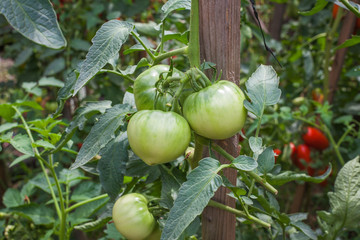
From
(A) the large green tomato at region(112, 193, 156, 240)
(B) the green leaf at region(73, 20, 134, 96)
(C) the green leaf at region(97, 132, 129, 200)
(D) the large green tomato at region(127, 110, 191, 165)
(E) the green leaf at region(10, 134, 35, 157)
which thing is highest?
(B) the green leaf at region(73, 20, 134, 96)

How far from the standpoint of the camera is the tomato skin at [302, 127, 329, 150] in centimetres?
154

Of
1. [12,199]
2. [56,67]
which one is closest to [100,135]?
[12,199]

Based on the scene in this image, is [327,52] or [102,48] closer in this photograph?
[102,48]

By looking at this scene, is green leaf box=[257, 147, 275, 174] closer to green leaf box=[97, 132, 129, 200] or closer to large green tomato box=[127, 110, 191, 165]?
large green tomato box=[127, 110, 191, 165]

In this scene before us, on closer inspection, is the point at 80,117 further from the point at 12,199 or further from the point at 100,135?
the point at 12,199

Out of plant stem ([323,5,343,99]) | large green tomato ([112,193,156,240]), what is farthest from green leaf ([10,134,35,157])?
plant stem ([323,5,343,99])

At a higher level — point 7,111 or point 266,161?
point 266,161

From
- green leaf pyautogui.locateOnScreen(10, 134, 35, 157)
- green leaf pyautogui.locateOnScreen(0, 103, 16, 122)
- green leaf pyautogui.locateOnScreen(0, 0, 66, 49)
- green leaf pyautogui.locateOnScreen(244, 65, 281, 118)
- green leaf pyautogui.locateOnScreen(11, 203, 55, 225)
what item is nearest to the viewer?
green leaf pyautogui.locateOnScreen(0, 0, 66, 49)

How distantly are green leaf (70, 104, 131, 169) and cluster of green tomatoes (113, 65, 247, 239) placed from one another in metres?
0.05

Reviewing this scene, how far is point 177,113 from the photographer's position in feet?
2.01

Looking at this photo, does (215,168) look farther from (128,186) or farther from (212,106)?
(128,186)

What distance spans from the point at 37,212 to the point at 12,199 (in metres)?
0.16

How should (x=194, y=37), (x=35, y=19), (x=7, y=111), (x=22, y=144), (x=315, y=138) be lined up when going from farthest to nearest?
(x=315, y=138)
(x=7, y=111)
(x=22, y=144)
(x=194, y=37)
(x=35, y=19)

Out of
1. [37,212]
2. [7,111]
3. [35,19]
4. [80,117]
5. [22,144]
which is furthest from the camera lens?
[37,212]
